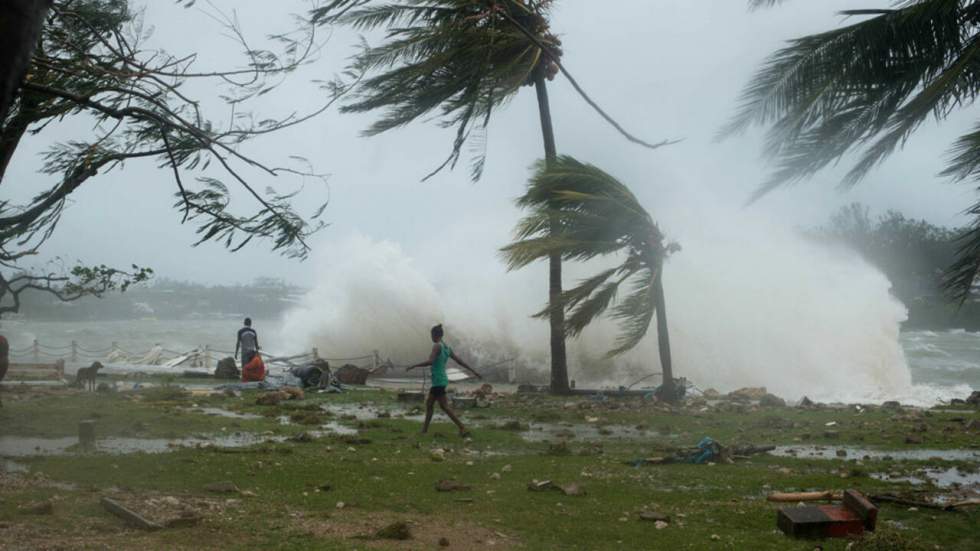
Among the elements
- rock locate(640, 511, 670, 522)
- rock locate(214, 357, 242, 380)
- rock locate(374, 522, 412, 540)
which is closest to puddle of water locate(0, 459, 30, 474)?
rock locate(374, 522, 412, 540)

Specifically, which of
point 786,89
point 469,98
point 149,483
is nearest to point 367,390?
point 149,483

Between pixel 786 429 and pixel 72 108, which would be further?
pixel 786 429

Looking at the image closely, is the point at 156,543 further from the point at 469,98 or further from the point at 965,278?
the point at 965,278

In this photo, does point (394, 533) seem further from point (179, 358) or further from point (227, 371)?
point (179, 358)

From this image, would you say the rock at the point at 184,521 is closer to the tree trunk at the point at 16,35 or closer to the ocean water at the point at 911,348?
the tree trunk at the point at 16,35

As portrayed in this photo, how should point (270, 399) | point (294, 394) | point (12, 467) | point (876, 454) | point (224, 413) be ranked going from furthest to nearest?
point (294, 394), point (270, 399), point (224, 413), point (876, 454), point (12, 467)

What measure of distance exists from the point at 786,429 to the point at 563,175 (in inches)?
247

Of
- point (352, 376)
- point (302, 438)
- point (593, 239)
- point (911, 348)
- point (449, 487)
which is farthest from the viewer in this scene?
point (911, 348)

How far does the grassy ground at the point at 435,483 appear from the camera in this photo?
591 centimetres

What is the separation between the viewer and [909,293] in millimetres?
57000

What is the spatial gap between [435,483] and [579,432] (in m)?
5.41

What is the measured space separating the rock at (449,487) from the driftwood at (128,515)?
2584 mm

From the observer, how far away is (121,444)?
9773 mm

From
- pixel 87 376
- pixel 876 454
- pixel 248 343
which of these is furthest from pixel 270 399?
pixel 876 454
